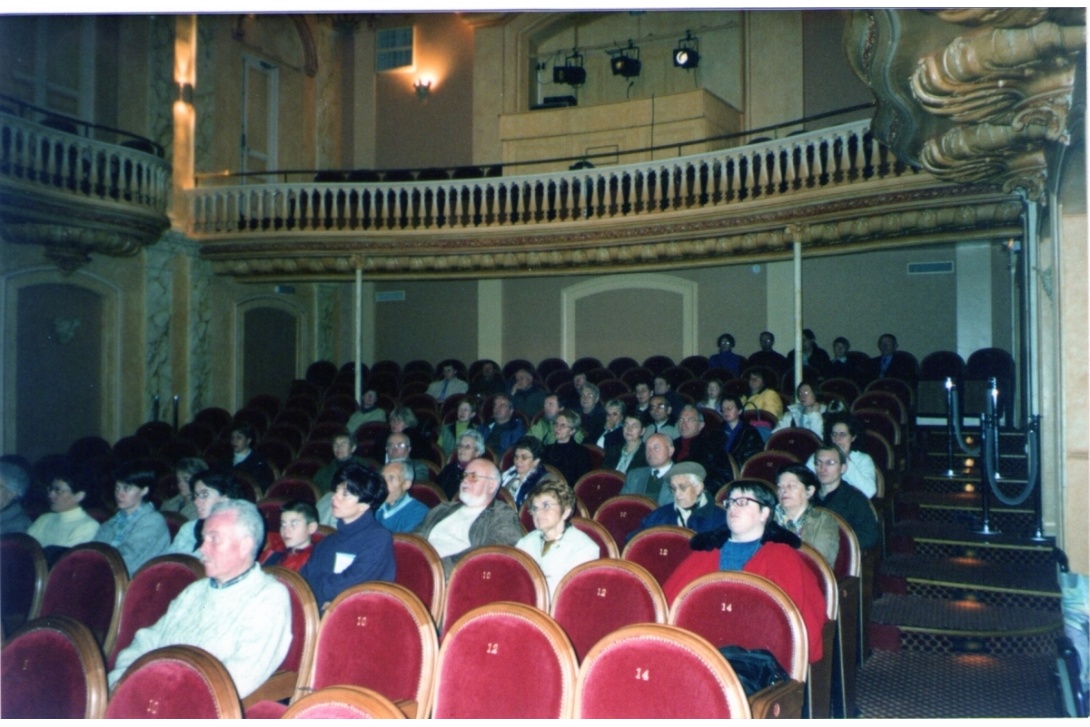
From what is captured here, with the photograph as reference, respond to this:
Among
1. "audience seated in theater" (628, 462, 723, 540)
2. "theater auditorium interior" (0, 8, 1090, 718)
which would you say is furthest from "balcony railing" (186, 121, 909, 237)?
"audience seated in theater" (628, 462, 723, 540)

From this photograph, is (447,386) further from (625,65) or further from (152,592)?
(152,592)

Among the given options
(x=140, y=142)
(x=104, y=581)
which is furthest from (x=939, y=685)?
(x=140, y=142)

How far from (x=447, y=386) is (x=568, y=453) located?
421 cm

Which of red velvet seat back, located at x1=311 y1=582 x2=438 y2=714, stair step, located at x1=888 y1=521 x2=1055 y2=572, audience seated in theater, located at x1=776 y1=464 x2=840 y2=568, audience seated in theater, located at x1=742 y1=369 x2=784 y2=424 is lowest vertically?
stair step, located at x1=888 y1=521 x2=1055 y2=572

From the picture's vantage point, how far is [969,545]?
479cm

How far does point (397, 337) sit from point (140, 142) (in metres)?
4.41

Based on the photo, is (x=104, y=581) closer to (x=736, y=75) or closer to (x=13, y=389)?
(x=13, y=389)

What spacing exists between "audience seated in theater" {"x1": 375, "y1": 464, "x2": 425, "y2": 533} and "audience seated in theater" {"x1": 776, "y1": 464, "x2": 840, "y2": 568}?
1688 mm

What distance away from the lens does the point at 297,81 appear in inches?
490

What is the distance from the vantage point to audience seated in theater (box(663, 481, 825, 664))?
2852mm

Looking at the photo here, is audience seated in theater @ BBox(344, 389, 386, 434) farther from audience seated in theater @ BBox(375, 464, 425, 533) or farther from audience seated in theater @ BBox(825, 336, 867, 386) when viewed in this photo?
audience seated in theater @ BBox(825, 336, 867, 386)

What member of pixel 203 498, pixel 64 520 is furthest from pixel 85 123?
pixel 203 498

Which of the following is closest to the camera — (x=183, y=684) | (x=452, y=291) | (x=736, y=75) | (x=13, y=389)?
(x=183, y=684)

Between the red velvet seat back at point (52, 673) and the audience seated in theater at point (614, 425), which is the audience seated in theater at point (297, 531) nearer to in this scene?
the red velvet seat back at point (52, 673)
